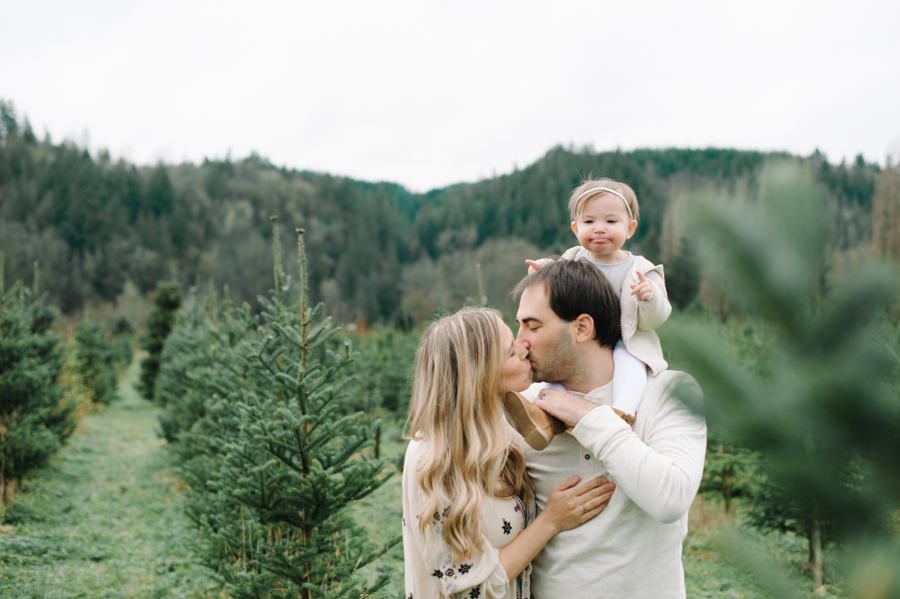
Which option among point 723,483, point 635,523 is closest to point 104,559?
point 635,523

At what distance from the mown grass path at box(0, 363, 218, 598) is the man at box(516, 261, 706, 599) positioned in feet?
9.55

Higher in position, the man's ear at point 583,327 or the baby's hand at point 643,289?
the baby's hand at point 643,289

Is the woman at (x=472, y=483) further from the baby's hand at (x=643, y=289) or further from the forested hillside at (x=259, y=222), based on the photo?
the forested hillside at (x=259, y=222)

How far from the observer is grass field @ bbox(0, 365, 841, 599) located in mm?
4559

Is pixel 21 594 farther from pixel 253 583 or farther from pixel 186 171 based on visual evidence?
pixel 186 171

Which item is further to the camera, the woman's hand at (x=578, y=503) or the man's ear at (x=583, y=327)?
the man's ear at (x=583, y=327)

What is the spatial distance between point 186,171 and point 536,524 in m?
86.3

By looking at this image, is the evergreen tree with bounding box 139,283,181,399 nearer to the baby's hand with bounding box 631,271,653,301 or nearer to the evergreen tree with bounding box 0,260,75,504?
the evergreen tree with bounding box 0,260,75,504

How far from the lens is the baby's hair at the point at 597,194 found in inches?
97.3

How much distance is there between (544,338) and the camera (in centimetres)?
196

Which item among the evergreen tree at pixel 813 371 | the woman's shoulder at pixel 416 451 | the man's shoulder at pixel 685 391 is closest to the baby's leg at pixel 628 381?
the woman's shoulder at pixel 416 451

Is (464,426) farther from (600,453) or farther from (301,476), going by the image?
(301,476)

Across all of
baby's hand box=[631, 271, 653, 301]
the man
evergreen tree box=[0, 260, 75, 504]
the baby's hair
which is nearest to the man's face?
the man

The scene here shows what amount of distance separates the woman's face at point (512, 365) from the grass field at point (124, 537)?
4.90 ft
